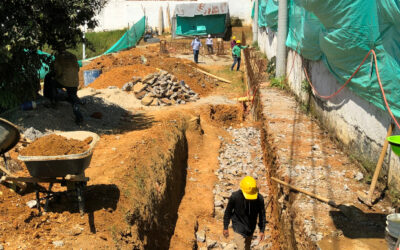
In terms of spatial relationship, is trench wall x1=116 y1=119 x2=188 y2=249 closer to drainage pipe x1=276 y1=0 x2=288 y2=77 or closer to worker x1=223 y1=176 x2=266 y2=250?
worker x1=223 y1=176 x2=266 y2=250

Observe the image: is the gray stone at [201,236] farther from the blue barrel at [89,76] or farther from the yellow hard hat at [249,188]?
the blue barrel at [89,76]

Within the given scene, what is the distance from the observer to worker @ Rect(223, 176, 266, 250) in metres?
5.17

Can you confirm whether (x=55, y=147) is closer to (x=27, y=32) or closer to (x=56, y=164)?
(x=56, y=164)

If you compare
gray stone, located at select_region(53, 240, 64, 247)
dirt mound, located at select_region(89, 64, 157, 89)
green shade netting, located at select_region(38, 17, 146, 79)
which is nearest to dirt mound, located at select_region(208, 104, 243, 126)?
dirt mound, located at select_region(89, 64, 157, 89)

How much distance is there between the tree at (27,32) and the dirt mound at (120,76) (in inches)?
281

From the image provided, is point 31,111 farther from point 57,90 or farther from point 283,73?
point 283,73

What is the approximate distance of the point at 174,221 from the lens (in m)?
7.75

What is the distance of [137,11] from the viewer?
111ft

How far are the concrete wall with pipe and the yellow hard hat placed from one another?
243 cm

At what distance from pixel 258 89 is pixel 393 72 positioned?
28.2 feet

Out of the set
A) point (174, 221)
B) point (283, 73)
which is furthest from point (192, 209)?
point (283, 73)

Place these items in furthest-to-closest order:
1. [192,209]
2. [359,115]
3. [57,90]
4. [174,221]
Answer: [57,90], [192,209], [174,221], [359,115]

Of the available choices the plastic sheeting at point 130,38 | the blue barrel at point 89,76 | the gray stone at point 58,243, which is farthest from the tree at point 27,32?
the plastic sheeting at point 130,38

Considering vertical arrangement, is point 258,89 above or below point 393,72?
below
